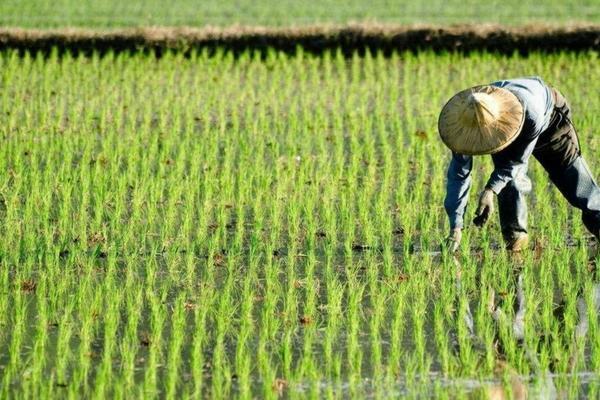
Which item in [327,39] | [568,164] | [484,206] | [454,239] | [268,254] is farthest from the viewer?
[327,39]

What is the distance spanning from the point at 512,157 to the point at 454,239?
0.46m

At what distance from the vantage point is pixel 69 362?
4.86m

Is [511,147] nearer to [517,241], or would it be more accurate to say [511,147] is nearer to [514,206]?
[514,206]

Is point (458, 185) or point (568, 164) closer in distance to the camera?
point (458, 185)

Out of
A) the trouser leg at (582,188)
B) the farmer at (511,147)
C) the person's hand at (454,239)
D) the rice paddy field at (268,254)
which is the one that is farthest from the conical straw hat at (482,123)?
the trouser leg at (582,188)

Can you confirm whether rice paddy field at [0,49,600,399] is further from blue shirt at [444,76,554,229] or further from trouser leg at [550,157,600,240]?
blue shirt at [444,76,554,229]

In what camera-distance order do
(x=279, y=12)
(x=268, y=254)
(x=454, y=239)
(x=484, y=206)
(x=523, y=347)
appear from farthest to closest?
(x=279, y=12)
(x=268, y=254)
(x=454, y=239)
(x=484, y=206)
(x=523, y=347)

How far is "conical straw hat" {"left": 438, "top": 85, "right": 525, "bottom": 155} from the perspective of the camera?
17.4ft

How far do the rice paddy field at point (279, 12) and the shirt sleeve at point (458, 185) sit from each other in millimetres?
6404

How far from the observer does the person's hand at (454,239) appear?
19.1 ft

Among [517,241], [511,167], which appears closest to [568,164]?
[517,241]

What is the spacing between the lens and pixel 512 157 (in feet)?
18.7

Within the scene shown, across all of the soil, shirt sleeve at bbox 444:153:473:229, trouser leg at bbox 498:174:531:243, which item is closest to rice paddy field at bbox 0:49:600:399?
trouser leg at bbox 498:174:531:243

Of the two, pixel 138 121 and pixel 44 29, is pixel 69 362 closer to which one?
pixel 138 121
